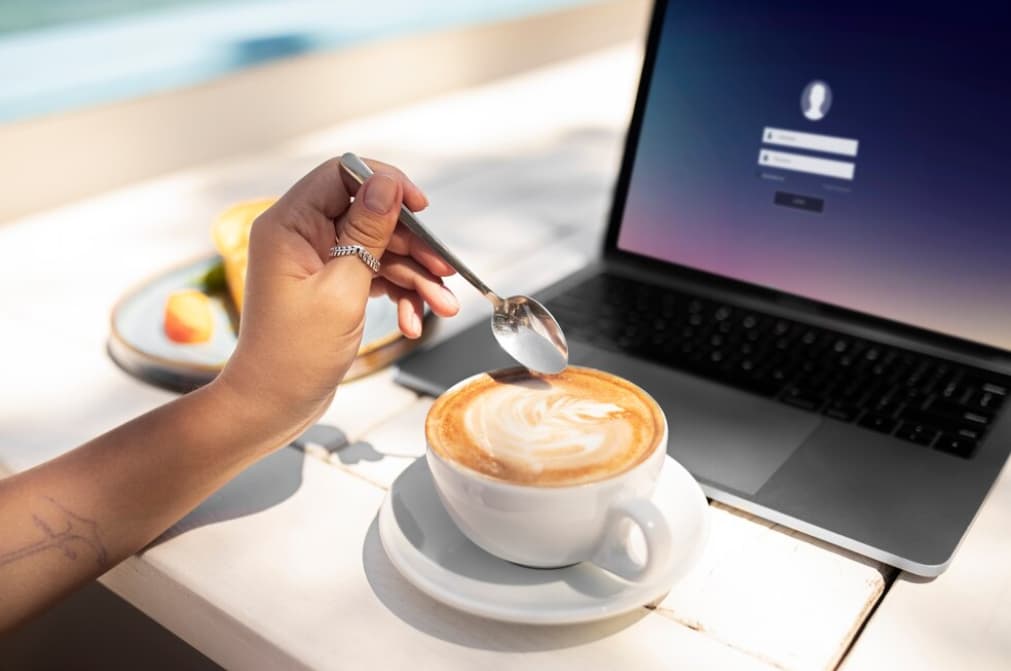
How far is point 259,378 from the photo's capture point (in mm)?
553

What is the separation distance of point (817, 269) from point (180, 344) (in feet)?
1.83

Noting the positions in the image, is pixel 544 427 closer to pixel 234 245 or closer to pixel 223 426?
pixel 223 426

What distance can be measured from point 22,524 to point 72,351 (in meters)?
0.33

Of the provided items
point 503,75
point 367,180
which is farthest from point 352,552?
point 503,75

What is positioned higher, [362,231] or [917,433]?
[362,231]

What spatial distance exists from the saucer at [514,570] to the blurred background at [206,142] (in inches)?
6.3

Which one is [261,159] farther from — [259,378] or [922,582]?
[922,582]

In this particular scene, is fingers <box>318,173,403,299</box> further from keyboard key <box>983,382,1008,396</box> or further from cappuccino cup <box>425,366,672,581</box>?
keyboard key <box>983,382,1008,396</box>

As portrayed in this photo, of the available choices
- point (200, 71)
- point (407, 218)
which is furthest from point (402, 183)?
point (200, 71)

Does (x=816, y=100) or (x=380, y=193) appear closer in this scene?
(x=380, y=193)

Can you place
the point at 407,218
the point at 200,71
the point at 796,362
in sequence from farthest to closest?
the point at 200,71
the point at 796,362
the point at 407,218

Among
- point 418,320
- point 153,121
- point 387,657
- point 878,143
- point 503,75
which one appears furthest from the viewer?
point 503,75

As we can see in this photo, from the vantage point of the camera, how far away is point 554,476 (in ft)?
1.57

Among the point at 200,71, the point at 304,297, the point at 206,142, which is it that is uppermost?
the point at 304,297
